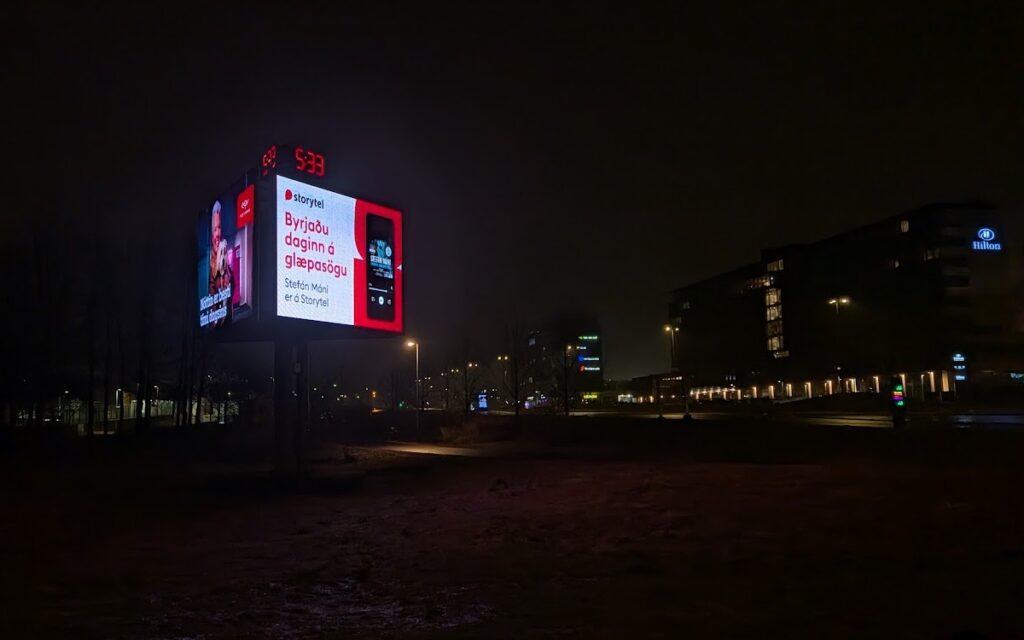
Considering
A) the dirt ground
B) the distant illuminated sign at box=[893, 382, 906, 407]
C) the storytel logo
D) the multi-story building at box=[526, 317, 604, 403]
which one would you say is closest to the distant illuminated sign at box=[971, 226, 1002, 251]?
the multi-story building at box=[526, 317, 604, 403]

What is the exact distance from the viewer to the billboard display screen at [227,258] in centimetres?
2233

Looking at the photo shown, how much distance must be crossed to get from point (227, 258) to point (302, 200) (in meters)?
2.94

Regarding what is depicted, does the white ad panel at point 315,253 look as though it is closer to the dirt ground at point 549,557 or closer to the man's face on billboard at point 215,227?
the man's face on billboard at point 215,227

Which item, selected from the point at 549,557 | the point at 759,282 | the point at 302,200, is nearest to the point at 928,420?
the point at 302,200

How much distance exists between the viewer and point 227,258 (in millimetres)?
23609

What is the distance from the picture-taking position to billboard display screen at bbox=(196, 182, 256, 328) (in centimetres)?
2233

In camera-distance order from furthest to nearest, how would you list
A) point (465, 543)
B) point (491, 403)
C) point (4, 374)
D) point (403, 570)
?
point (491, 403)
point (4, 374)
point (465, 543)
point (403, 570)

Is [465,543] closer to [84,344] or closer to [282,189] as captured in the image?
[282,189]

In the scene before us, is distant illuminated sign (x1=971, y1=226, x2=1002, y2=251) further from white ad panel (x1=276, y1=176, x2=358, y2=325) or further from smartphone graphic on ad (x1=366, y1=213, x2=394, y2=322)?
white ad panel (x1=276, y1=176, x2=358, y2=325)

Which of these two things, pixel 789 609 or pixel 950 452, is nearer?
pixel 789 609

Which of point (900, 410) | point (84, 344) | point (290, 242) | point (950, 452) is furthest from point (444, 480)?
point (84, 344)

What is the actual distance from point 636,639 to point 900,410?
2965cm

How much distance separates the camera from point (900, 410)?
3250 centimetres

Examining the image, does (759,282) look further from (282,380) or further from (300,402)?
(300,402)
